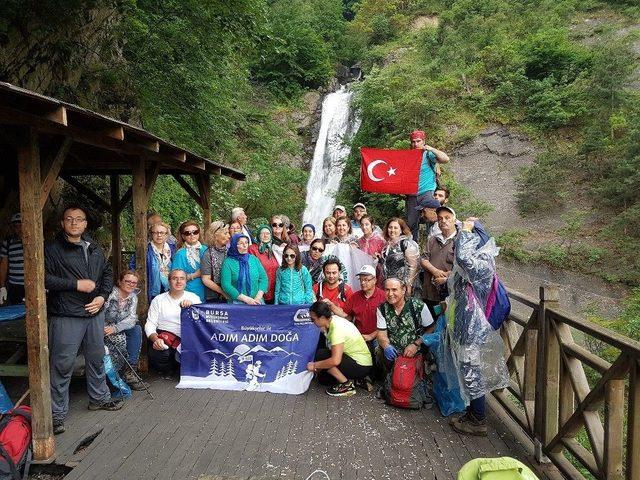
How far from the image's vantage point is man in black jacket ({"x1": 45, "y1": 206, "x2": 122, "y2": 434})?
4.07 meters

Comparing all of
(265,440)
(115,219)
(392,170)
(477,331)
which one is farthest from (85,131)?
(115,219)

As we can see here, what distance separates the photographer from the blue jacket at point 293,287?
18.1 ft

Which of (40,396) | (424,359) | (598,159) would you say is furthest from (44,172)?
(598,159)

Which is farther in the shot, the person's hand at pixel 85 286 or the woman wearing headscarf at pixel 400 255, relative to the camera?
the woman wearing headscarf at pixel 400 255

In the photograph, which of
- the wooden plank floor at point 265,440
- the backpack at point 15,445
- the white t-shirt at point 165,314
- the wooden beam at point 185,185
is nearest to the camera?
the backpack at point 15,445

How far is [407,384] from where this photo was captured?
15.3 ft

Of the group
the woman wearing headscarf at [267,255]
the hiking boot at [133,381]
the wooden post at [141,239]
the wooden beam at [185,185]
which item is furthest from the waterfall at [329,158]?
the hiking boot at [133,381]

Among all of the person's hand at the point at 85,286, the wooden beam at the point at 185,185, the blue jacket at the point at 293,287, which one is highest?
the wooden beam at the point at 185,185

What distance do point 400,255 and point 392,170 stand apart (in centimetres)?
185

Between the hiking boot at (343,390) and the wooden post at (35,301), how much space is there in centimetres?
283

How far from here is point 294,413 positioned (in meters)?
4.63

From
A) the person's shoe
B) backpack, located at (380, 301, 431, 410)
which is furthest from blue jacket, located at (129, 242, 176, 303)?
backpack, located at (380, 301, 431, 410)

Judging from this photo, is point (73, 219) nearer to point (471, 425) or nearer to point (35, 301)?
point (35, 301)

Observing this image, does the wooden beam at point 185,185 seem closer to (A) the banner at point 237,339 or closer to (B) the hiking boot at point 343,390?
(A) the banner at point 237,339
